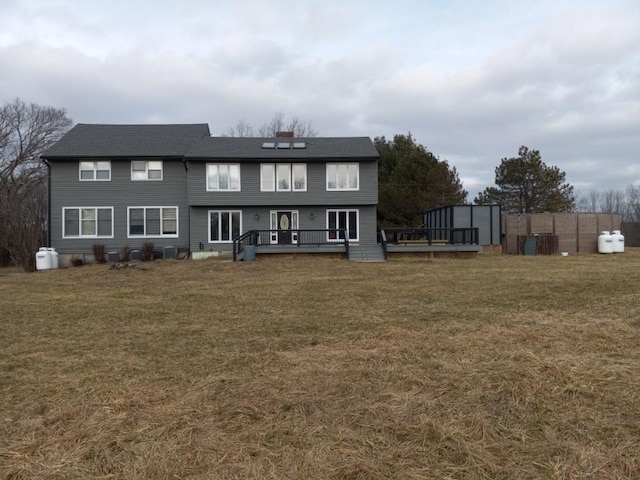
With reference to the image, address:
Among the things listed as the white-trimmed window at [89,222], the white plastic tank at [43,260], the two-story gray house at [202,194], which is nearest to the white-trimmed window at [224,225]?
the two-story gray house at [202,194]

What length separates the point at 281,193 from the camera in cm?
2302

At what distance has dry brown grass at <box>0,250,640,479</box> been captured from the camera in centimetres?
285

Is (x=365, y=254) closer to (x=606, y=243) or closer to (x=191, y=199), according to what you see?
(x=191, y=199)

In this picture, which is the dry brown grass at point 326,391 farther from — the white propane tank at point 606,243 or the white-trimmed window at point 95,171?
the white-trimmed window at point 95,171

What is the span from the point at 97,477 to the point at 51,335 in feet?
14.3

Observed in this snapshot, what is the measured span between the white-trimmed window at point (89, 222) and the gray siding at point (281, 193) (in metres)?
4.58

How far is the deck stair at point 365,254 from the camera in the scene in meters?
19.1

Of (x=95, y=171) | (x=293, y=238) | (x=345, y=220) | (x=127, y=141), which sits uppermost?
(x=127, y=141)

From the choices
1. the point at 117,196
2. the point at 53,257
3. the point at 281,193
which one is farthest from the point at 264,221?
the point at 53,257

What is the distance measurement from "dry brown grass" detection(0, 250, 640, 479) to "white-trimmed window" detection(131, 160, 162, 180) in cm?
1632

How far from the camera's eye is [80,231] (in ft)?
76.2

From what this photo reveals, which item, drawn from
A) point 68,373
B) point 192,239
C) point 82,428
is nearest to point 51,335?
point 68,373

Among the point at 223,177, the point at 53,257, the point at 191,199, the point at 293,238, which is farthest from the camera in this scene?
the point at 223,177

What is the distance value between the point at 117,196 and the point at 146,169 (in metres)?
1.97
